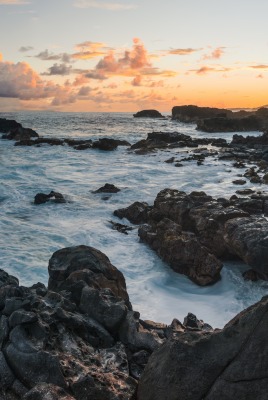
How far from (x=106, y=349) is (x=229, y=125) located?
85640 mm

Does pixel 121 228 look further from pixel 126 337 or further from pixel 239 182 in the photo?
pixel 239 182

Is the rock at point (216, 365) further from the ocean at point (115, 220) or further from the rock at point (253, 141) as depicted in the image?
the rock at point (253, 141)

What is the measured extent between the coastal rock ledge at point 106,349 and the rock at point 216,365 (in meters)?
0.01

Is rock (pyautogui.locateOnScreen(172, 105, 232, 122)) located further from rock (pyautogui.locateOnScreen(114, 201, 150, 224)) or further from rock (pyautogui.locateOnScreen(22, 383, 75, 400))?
rock (pyautogui.locateOnScreen(22, 383, 75, 400))

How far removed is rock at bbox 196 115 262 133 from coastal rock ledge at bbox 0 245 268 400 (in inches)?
3193

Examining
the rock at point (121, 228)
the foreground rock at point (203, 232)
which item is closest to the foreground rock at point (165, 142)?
the rock at point (121, 228)

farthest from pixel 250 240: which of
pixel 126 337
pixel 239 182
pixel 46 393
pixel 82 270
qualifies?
pixel 239 182

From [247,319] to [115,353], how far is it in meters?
3.31

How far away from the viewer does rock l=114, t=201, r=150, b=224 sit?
21.0m

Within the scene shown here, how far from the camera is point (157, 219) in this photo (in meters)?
19.6

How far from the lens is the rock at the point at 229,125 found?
88188mm

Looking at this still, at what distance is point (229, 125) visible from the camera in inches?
3487

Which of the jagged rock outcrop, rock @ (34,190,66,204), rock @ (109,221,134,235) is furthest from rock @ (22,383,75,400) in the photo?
rock @ (34,190,66,204)

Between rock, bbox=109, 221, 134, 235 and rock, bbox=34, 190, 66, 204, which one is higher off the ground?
rock, bbox=34, 190, 66, 204
